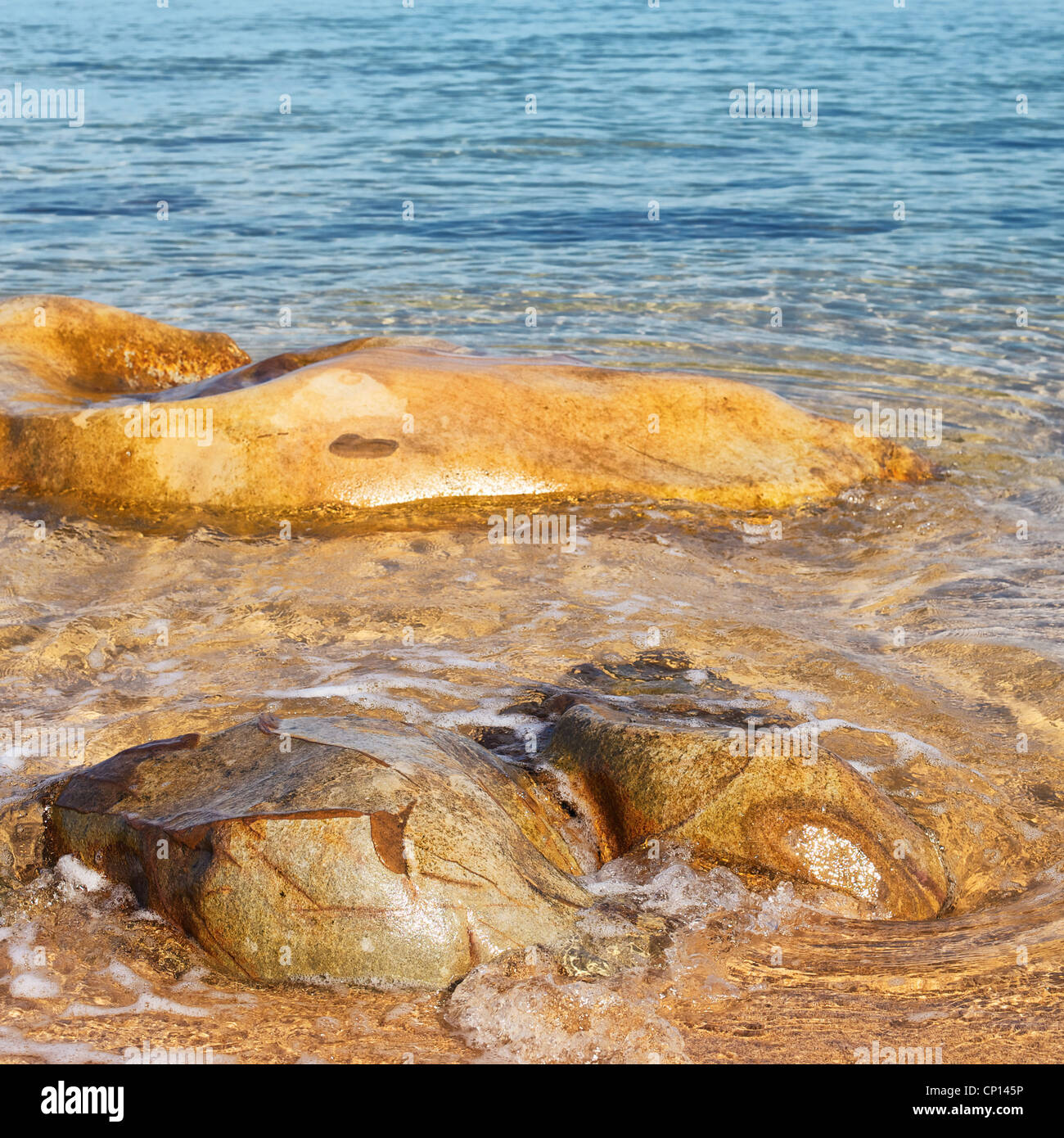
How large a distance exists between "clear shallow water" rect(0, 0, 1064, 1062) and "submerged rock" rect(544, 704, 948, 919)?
0.14 meters

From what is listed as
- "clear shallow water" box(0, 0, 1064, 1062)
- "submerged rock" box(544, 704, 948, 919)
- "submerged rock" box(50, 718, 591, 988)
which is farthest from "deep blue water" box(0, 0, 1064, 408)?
"submerged rock" box(50, 718, 591, 988)

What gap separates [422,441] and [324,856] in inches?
149

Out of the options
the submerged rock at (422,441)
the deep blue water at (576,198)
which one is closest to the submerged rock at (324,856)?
the submerged rock at (422,441)

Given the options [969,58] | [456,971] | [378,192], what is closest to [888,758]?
[456,971]

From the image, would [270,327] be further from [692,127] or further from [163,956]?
[692,127]

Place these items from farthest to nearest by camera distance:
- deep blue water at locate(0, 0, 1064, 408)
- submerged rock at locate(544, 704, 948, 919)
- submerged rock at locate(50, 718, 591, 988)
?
deep blue water at locate(0, 0, 1064, 408), submerged rock at locate(544, 704, 948, 919), submerged rock at locate(50, 718, 591, 988)

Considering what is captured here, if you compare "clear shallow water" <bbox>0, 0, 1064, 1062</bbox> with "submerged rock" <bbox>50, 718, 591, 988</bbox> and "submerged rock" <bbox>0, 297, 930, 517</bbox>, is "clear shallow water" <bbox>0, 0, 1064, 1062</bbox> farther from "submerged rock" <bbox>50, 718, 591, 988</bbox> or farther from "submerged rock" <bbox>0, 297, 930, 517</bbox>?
"submerged rock" <bbox>0, 297, 930, 517</bbox>

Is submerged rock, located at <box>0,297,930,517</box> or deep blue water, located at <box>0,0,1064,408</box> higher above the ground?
deep blue water, located at <box>0,0,1064,408</box>

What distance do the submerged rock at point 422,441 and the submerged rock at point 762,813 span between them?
2992 millimetres

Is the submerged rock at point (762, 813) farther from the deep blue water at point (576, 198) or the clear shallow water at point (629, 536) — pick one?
the deep blue water at point (576, 198)

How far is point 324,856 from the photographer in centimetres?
309

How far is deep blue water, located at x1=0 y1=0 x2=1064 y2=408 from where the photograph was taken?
34.5ft

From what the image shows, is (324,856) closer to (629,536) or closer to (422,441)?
(629,536)

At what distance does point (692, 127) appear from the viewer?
18.8 meters
